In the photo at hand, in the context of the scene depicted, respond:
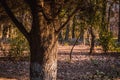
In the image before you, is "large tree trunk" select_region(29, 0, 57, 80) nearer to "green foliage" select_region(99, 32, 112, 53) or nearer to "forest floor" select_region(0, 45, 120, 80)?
"forest floor" select_region(0, 45, 120, 80)

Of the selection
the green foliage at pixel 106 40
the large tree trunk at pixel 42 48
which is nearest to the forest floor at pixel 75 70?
the green foliage at pixel 106 40

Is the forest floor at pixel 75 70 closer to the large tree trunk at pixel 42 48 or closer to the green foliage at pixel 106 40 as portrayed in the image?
the green foliage at pixel 106 40

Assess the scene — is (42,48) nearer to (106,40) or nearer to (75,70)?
(75,70)

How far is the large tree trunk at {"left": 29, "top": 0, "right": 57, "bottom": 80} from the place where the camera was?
5.02m

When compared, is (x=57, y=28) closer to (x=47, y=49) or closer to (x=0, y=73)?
(x=47, y=49)

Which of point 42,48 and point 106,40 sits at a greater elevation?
point 42,48

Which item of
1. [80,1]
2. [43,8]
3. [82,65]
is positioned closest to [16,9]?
[43,8]

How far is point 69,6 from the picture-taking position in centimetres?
520

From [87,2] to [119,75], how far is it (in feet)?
27.7

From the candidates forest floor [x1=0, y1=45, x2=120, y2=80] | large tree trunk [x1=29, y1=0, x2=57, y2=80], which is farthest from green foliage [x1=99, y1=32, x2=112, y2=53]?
large tree trunk [x1=29, y1=0, x2=57, y2=80]

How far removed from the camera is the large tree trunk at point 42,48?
16.5 feet

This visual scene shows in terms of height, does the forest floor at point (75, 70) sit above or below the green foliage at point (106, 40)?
below

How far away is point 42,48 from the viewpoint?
504 centimetres

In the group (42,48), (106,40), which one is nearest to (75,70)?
(106,40)
